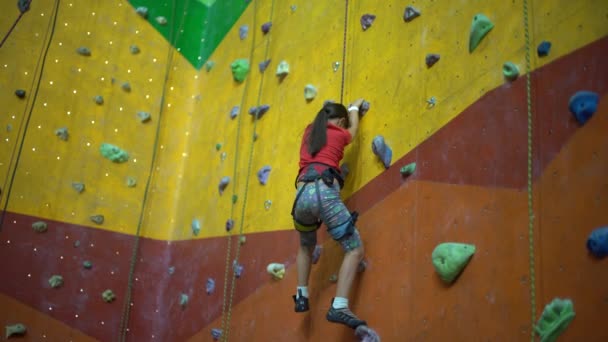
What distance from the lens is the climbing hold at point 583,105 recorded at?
1644mm

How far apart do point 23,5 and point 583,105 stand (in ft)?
10.6

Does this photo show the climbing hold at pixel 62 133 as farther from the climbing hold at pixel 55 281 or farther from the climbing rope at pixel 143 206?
the climbing hold at pixel 55 281

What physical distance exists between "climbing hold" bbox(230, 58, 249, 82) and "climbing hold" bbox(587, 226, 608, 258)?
2.46 meters

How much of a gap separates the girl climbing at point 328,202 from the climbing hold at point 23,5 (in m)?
2.17

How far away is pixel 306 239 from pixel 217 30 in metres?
2.25

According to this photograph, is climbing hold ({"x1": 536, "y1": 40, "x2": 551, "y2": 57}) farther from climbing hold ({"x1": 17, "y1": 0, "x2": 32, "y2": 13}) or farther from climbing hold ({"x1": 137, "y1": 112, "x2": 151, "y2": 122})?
climbing hold ({"x1": 17, "y1": 0, "x2": 32, "y2": 13})

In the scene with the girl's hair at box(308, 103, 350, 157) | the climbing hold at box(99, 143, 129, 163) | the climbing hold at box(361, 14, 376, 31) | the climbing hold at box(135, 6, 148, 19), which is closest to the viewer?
the girl's hair at box(308, 103, 350, 157)

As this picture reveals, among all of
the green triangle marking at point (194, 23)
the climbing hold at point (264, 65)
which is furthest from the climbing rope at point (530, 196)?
the green triangle marking at point (194, 23)

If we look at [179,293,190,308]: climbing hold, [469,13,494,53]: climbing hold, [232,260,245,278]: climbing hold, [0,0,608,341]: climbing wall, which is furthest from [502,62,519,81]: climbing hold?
[179,293,190,308]: climbing hold

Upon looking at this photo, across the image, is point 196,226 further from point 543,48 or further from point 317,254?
point 543,48

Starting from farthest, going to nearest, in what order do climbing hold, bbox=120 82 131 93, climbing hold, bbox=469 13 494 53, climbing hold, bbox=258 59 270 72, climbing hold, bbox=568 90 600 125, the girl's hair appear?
climbing hold, bbox=120 82 131 93 → climbing hold, bbox=258 59 270 72 → the girl's hair → climbing hold, bbox=469 13 494 53 → climbing hold, bbox=568 90 600 125

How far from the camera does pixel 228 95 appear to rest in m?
3.73

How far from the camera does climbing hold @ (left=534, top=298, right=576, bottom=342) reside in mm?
1564

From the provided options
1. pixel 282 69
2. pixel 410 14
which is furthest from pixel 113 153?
pixel 410 14
